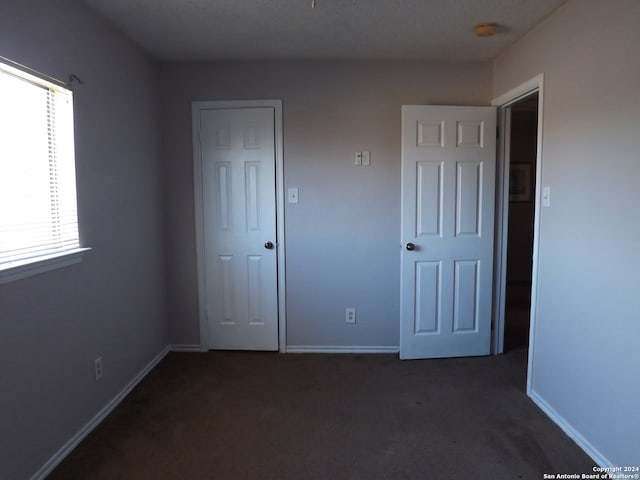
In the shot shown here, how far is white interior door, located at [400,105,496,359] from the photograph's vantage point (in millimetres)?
3160

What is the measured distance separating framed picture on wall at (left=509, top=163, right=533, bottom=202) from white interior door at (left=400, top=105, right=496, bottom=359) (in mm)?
3112

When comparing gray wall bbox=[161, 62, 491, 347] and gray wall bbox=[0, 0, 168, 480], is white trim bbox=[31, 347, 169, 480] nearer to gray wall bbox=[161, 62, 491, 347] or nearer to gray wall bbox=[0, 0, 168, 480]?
gray wall bbox=[0, 0, 168, 480]

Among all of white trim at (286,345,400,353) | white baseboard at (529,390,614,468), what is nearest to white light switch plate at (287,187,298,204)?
white trim at (286,345,400,353)

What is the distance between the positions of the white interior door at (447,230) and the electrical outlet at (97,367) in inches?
86.2

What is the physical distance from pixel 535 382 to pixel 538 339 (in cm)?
29

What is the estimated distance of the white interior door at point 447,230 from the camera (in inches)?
124

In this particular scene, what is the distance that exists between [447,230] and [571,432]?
1574 millimetres

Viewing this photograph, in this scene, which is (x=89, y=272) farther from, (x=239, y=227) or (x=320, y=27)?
(x=320, y=27)

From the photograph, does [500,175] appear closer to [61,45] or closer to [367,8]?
[367,8]

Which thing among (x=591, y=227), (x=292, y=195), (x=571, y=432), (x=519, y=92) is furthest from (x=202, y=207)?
(x=571, y=432)

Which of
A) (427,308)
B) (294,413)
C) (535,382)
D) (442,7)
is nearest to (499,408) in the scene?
(535,382)

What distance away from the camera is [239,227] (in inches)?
134

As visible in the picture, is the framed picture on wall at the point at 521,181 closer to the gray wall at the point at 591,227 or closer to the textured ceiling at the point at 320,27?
Answer: the textured ceiling at the point at 320,27

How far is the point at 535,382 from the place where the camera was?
261cm
